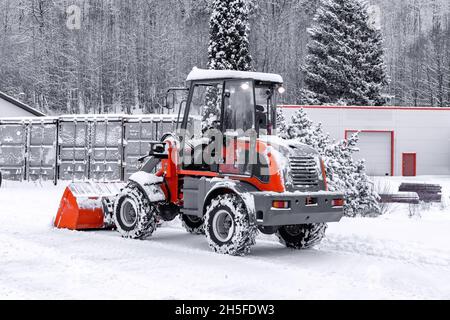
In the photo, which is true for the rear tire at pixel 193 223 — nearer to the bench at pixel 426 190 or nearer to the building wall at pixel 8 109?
the bench at pixel 426 190

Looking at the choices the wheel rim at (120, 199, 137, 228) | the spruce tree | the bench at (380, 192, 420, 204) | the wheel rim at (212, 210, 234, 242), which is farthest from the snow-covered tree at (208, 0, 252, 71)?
the wheel rim at (212, 210, 234, 242)

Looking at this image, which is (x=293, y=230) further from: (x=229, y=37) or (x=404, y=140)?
(x=229, y=37)

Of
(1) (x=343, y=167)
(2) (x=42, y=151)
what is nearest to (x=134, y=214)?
(1) (x=343, y=167)

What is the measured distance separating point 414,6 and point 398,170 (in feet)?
176

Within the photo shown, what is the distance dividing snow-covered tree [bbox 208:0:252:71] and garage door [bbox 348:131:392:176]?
7.84 m

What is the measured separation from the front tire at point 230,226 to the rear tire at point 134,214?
1.51m

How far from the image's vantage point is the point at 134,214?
12828 millimetres

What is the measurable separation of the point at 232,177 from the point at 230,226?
756 millimetres

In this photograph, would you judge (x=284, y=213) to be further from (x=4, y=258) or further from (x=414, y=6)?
(x=414, y=6)

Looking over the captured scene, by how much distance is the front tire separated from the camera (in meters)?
10.9

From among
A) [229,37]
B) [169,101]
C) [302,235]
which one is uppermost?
[229,37]

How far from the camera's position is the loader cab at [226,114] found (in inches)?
448

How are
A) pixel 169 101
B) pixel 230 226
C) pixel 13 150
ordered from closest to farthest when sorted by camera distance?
pixel 230 226 → pixel 169 101 → pixel 13 150

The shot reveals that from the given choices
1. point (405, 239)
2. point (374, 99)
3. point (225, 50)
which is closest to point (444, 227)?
point (405, 239)
